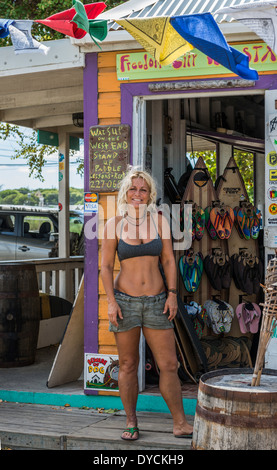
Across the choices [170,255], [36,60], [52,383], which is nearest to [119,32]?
[36,60]

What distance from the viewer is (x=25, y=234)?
512 inches

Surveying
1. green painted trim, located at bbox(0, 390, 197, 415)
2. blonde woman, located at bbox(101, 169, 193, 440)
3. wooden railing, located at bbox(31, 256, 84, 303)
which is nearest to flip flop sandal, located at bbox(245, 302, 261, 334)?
green painted trim, located at bbox(0, 390, 197, 415)

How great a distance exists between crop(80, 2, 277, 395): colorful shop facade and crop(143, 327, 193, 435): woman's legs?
0.83 meters

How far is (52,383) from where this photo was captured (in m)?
5.51

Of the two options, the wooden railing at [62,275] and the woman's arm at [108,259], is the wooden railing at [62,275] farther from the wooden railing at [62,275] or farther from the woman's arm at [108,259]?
the woman's arm at [108,259]

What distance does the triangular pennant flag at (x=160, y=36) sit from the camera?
157 inches

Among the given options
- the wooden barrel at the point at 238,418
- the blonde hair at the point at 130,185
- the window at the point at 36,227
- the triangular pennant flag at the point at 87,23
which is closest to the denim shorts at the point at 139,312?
the blonde hair at the point at 130,185

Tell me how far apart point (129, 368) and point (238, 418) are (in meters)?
1.24

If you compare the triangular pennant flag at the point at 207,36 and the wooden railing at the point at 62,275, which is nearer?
the triangular pennant flag at the point at 207,36

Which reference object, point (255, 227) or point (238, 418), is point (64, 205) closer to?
point (255, 227)

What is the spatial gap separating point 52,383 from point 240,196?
251 centimetres

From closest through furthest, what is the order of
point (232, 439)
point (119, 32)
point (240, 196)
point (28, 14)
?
point (232, 439) → point (119, 32) → point (240, 196) → point (28, 14)

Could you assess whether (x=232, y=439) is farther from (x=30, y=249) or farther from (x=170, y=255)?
(x=30, y=249)

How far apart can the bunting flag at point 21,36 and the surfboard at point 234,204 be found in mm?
2472
